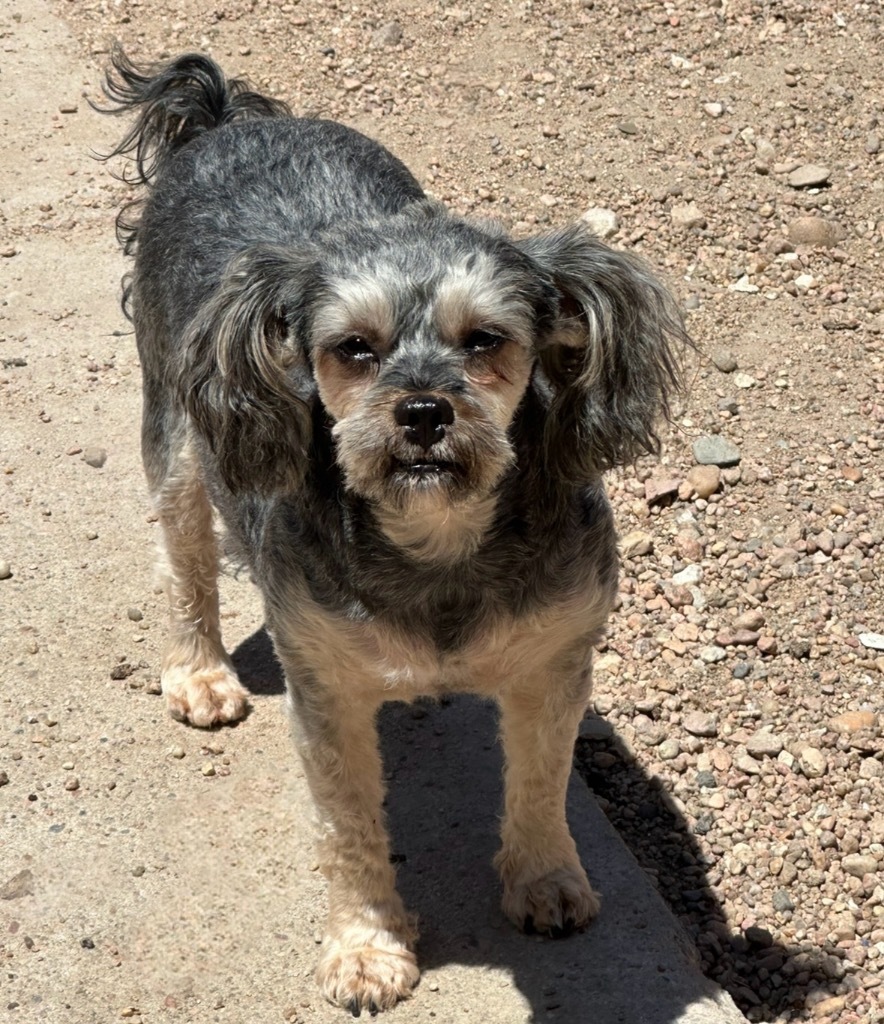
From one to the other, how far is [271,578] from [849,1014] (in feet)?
7.19

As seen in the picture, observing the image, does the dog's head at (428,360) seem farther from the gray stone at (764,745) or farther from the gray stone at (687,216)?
the gray stone at (687,216)

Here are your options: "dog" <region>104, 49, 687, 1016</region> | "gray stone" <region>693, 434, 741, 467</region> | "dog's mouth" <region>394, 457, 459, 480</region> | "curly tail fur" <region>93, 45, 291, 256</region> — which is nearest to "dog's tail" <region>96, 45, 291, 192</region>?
"curly tail fur" <region>93, 45, 291, 256</region>

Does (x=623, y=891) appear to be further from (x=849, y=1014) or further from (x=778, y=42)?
(x=778, y=42)

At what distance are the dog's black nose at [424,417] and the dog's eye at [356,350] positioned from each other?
0.26m

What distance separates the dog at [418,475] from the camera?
3.48 metres

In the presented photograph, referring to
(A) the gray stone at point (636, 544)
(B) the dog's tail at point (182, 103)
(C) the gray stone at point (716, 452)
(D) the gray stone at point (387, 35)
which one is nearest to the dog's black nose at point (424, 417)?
(B) the dog's tail at point (182, 103)

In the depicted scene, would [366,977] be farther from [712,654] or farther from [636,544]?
[636,544]

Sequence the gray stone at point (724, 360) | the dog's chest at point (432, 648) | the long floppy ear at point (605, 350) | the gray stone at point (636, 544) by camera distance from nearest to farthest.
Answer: the long floppy ear at point (605, 350)
the dog's chest at point (432, 648)
the gray stone at point (636, 544)
the gray stone at point (724, 360)

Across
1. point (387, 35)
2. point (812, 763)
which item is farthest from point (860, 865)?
point (387, 35)

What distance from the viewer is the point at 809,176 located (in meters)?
7.26

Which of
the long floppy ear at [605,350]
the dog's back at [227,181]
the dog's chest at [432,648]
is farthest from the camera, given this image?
the dog's back at [227,181]

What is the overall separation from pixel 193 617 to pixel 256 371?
1884 millimetres

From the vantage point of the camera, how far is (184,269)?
15.2 feet

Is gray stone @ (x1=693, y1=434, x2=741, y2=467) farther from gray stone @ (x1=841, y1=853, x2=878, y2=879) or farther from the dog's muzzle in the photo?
the dog's muzzle
